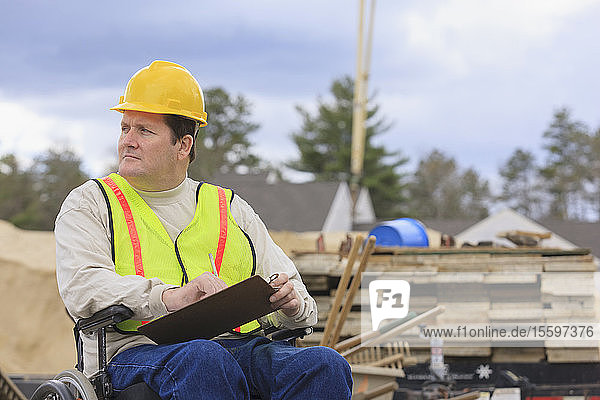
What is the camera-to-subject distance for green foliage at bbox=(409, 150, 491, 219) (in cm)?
4616

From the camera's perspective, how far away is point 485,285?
6.10 m

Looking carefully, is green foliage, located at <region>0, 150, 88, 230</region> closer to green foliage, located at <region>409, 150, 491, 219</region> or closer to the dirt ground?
the dirt ground

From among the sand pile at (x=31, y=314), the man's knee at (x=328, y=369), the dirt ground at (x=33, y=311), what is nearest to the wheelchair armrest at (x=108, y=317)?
the man's knee at (x=328, y=369)

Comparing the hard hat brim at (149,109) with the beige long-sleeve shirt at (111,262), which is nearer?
the beige long-sleeve shirt at (111,262)

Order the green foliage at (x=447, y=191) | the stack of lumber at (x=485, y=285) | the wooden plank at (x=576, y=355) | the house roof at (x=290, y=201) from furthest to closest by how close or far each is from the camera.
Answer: the green foliage at (x=447, y=191), the house roof at (x=290, y=201), the stack of lumber at (x=485, y=285), the wooden plank at (x=576, y=355)

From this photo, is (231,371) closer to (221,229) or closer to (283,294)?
(283,294)

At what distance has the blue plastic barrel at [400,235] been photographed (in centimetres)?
698

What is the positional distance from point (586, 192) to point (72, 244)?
45087 millimetres

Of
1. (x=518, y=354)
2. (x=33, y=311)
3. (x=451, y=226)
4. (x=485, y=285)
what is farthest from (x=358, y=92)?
(x=518, y=354)

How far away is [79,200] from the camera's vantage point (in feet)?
8.84

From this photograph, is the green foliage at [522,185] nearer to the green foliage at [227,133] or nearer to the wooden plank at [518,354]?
the green foliage at [227,133]
